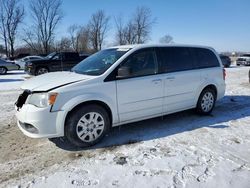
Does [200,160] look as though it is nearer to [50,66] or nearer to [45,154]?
[45,154]

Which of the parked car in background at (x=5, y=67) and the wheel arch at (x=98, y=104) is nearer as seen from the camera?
the wheel arch at (x=98, y=104)

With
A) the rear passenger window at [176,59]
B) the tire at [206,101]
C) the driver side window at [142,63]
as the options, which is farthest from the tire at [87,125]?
the tire at [206,101]

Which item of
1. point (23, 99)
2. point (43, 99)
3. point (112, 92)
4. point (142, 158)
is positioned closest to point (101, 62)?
point (112, 92)

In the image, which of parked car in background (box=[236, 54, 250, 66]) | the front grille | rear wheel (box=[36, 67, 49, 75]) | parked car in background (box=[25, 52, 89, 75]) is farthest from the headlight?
parked car in background (box=[236, 54, 250, 66])

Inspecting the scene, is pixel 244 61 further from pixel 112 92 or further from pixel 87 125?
pixel 87 125

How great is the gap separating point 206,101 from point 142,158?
2.97m

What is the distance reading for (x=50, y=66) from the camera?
1555 centimetres

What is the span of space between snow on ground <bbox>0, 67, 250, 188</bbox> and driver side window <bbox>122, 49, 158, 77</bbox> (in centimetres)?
123

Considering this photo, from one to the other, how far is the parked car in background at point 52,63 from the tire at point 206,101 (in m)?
10.9

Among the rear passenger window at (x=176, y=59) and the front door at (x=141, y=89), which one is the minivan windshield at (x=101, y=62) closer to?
the front door at (x=141, y=89)

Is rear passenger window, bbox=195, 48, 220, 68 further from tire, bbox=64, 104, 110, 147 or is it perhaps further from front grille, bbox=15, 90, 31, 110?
front grille, bbox=15, 90, 31, 110

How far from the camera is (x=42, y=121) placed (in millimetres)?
3879

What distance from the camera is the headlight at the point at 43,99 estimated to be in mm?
3879

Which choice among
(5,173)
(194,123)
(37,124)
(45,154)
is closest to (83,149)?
(45,154)
